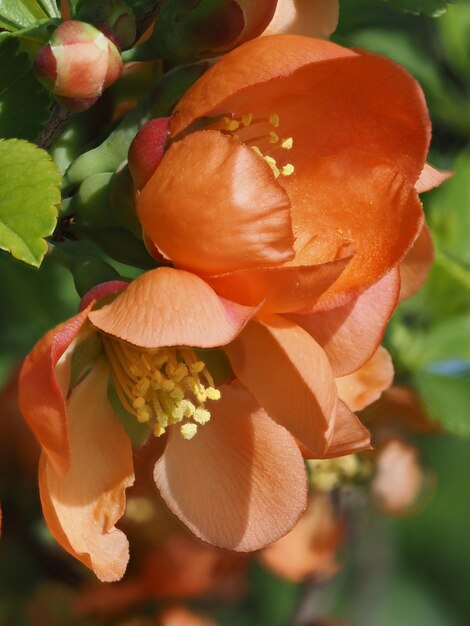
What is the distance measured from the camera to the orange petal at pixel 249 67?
2.93 feet

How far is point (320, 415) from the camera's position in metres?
0.90

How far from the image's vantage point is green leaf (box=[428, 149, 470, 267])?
1755mm

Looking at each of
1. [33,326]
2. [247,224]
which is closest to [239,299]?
[247,224]

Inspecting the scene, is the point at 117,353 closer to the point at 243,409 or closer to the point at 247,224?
the point at 243,409

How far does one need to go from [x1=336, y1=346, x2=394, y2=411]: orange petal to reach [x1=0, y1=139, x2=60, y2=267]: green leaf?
37cm

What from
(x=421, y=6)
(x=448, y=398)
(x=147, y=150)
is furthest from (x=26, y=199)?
(x=448, y=398)

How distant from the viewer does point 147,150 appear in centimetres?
92

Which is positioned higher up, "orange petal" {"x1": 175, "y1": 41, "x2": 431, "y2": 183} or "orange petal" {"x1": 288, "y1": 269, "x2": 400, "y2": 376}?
"orange petal" {"x1": 175, "y1": 41, "x2": 431, "y2": 183}

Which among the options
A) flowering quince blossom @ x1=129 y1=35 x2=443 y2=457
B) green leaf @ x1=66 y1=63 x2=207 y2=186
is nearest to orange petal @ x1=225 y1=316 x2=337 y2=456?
flowering quince blossom @ x1=129 y1=35 x2=443 y2=457

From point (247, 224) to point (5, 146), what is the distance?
0.22m

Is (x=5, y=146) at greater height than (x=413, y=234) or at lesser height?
greater

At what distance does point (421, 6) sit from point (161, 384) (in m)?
0.45

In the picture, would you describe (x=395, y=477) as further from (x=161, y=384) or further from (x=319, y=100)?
(x=319, y=100)

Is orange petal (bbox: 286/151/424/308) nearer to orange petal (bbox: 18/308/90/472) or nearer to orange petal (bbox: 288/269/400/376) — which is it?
orange petal (bbox: 288/269/400/376)
